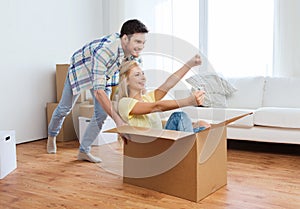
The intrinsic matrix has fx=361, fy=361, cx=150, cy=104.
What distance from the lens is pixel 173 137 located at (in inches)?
66.1

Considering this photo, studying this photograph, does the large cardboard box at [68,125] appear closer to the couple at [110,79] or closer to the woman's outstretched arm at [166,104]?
the couple at [110,79]

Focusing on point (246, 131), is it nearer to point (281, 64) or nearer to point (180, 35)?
point (281, 64)

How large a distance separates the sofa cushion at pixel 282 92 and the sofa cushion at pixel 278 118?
1.44 ft

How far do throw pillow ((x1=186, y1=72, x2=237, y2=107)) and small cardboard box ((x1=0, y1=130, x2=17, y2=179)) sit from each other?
5.46 ft

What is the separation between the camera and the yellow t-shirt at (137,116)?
74.9 inches

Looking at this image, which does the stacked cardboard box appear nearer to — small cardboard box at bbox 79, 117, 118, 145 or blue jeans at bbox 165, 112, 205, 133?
small cardboard box at bbox 79, 117, 118, 145

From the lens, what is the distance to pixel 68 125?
12.2ft

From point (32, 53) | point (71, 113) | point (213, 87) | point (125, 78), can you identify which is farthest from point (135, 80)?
point (32, 53)

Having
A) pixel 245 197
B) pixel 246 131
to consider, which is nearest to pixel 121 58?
pixel 245 197

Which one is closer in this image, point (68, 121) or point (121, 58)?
point (121, 58)

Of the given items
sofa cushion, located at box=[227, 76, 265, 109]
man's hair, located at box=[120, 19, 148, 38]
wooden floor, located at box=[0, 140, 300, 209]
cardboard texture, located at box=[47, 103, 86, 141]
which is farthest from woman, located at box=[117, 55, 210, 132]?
cardboard texture, located at box=[47, 103, 86, 141]

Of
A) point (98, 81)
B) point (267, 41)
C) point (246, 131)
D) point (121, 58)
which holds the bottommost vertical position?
point (246, 131)

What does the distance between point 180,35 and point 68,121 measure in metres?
1.64

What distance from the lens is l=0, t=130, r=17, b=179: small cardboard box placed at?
2375 millimetres
